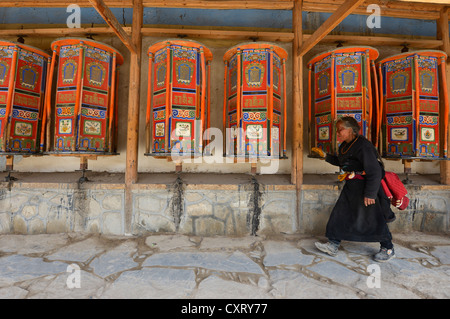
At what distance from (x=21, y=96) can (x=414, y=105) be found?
6419mm

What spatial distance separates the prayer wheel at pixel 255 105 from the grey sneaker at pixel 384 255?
5.94ft

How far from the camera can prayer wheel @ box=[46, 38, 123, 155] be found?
3562 millimetres

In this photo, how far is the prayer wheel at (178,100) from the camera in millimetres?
3561

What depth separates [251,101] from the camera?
Result: 3.68 meters

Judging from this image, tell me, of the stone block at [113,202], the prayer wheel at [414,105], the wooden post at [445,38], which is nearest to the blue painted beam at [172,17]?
the prayer wheel at [414,105]

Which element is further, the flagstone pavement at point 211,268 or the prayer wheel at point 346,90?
the prayer wheel at point 346,90

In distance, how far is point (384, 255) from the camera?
9.16 ft

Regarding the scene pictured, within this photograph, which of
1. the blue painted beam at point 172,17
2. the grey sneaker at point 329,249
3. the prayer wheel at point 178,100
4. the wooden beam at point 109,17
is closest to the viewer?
the wooden beam at point 109,17

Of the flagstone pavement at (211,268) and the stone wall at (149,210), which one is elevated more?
the stone wall at (149,210)

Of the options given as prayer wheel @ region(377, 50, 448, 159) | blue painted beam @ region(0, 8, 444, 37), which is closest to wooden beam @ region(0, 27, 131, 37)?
blue painted beam @ region(0, 8, 444, 37)

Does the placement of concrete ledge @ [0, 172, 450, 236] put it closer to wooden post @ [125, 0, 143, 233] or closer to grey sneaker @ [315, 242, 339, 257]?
wooden post @ [125, 0, 143, 233]

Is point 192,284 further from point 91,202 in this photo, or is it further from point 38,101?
point 38,101

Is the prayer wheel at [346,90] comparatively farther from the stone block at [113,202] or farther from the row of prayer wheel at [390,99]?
the stone block at [113,202]

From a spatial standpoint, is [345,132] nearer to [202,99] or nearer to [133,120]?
[202,99]
